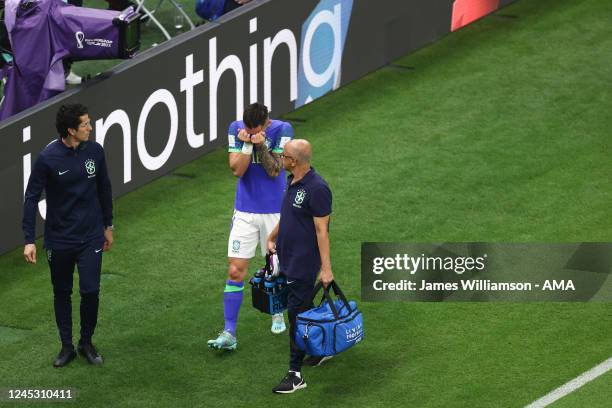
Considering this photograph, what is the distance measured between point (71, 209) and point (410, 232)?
378 cm

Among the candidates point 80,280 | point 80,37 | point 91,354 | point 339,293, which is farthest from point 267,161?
point 80,37

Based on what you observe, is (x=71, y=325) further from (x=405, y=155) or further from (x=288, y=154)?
(x=405, y=155)

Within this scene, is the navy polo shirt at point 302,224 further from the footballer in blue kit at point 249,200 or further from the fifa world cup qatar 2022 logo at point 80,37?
the fifa world cup qatar 2022 logo at point 80,37

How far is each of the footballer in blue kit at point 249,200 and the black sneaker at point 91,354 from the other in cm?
89

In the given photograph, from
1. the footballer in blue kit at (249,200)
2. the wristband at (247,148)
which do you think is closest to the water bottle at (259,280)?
the footballer in blue kit at (249,200)

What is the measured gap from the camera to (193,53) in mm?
15164

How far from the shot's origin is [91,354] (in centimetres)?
1163

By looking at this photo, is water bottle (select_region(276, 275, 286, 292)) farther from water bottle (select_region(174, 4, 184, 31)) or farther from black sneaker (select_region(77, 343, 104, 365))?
water bottle (select_region(174, 4, 184, 31))

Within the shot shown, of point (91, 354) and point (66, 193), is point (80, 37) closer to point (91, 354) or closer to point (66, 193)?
point (66, 193)

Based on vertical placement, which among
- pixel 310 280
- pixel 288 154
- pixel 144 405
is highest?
pixel 288 154

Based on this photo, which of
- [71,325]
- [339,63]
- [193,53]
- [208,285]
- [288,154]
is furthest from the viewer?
[339,63]

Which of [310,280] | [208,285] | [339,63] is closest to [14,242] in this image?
[208,285]

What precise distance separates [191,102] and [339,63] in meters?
2.65

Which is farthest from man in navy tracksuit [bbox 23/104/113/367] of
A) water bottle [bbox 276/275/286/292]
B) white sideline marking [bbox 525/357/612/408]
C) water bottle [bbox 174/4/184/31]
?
water bottle [bbox 174/4/184/31]
